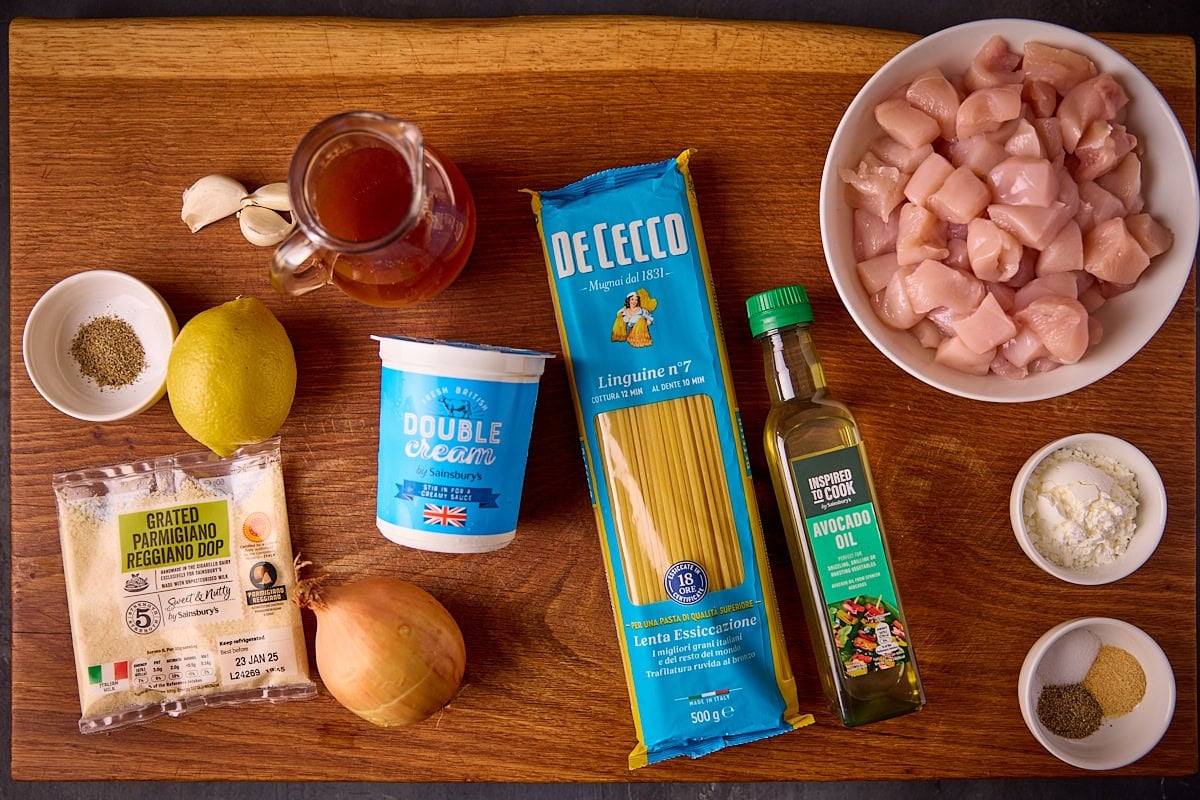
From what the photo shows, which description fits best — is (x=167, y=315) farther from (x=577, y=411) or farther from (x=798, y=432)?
(x=798, y=432)

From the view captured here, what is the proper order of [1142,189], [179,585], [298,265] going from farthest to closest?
[179,585], [1142,189], [298,265]

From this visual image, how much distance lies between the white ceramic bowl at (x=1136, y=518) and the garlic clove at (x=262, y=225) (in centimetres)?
101

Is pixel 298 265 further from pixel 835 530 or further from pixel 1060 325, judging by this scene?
pixel 1060 325

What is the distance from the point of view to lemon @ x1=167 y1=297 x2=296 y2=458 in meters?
0.99

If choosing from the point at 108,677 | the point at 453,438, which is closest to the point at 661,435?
the point at 453,438

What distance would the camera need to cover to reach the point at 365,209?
949 mm

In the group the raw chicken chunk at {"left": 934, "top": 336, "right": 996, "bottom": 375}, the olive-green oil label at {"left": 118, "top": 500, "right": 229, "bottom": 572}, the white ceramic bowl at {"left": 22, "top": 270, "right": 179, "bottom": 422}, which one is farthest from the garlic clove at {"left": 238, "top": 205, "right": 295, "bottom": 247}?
the raw chicken chunk at {"left": 934, "top": 336, "right": 996, "bottom": 375}

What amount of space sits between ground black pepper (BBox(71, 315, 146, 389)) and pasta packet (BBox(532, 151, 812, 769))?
57 cm

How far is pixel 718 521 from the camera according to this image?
1085 millimetres

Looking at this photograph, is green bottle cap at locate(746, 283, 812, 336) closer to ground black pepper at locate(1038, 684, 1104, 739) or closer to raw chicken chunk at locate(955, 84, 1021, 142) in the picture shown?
raw chicken chunk at locate(955, 84, 1021, 142)

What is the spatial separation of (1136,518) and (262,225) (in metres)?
1.19

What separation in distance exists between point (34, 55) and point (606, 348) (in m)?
0.85

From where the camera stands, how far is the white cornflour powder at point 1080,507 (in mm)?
1065

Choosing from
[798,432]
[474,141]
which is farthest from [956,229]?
[474,141]
